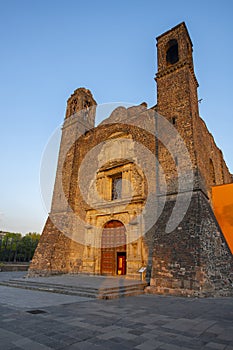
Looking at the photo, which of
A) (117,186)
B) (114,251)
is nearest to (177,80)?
(117,186)

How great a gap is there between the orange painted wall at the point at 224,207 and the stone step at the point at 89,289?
14.8ft

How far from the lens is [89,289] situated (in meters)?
7.19

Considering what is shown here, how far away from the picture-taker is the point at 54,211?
13836 millimetres

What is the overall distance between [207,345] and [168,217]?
6062mm

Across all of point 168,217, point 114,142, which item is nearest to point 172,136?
point 168,217

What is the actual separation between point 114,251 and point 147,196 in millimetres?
3535

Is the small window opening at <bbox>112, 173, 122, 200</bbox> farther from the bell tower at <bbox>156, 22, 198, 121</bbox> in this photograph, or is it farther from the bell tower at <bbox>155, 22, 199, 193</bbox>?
the bell tower at <bbox>156, 22, 198, 121</bbox>

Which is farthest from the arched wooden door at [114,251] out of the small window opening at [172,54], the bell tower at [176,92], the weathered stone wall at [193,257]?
the small window opening at [172,54]

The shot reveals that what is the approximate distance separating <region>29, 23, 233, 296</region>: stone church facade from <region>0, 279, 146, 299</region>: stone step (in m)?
0.67

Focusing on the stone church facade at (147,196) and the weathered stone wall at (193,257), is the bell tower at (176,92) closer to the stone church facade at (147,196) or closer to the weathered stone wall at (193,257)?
the stone church facade at (147,196)

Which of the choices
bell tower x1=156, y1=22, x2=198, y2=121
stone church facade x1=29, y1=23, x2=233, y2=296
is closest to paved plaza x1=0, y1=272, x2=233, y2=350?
stone church facade x1=29, y1=23, x2=233, y2=296

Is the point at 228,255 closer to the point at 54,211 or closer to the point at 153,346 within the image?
the point at 153,346

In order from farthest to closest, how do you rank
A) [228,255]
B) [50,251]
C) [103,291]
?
[50,251], [228,255], [103,291]

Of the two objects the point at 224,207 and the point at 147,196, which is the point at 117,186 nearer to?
the point at 147,196
